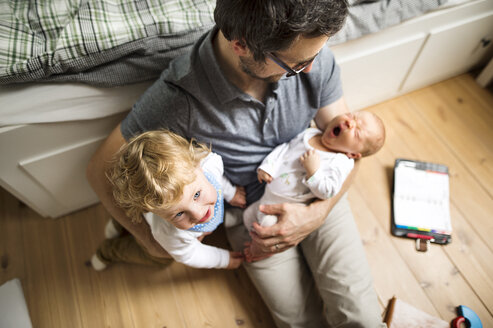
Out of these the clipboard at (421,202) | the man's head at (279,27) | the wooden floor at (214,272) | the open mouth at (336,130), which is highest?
the man's head at (279,27)

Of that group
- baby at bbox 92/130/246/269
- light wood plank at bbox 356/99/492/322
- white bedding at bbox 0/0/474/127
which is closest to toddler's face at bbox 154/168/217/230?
baby at bbox 92/130/246/269

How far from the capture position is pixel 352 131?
1.00m

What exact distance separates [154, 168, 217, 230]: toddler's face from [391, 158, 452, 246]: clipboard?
0.91 meters

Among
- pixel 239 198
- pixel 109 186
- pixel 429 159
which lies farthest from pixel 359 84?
pixel 109 186

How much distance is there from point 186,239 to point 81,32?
659 millimetres

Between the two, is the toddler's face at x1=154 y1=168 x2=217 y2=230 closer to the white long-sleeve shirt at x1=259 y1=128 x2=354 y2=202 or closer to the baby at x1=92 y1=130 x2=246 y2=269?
the baby at x1=92 y1=130 x2=246 y2=269

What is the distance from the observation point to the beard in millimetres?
762

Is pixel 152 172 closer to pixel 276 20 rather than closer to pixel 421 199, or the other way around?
pixel 276 20

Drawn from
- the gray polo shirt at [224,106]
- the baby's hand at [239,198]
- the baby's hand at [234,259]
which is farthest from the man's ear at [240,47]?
the baby's hand at [234,259]

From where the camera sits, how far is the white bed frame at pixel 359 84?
1.03 m

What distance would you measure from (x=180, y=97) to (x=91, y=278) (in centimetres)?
87

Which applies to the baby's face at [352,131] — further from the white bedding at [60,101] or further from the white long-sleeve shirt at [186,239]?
the white bedding at [60,101]

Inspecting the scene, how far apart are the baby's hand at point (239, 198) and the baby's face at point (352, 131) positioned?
1.12ft

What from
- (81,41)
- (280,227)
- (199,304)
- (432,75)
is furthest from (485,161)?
(81,41)
